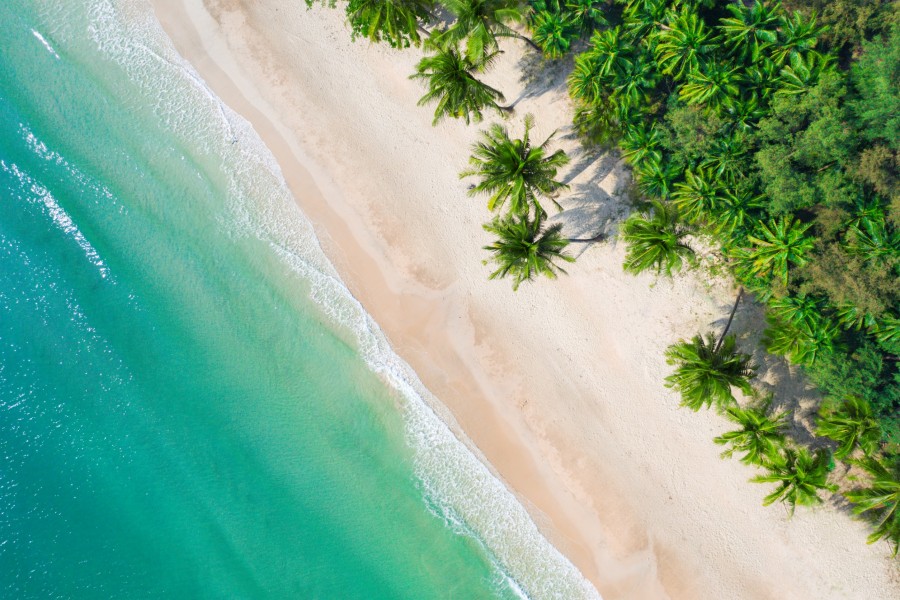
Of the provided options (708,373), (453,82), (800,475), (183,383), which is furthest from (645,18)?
(183,383)

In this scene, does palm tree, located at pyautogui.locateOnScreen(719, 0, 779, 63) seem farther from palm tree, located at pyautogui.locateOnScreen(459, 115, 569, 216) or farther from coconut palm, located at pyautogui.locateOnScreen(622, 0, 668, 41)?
palm tree, located at pyautogui.locateOnScreen(459, 115, 569, 216)

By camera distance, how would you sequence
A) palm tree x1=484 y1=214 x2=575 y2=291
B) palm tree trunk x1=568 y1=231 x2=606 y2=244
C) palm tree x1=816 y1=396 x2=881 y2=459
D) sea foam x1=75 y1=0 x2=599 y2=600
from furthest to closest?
palm tree trunk x1=568 y1=231 x2=606 y2=244
sea foam x1=75 y1=0 x2=599 y2=600
palm tree x1=484 y1=214 x2=575 y2=291
palm tree x1=816 y1=396 x2=881 y2=459

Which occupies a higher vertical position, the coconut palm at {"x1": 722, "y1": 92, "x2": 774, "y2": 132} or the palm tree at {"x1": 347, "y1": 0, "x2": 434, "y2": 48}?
the palm tree at {"x1": 347, "y1": 0, "x2": 434, "y2": 48}

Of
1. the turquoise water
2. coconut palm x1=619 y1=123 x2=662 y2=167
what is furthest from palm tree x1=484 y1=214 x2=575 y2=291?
the turquoise water

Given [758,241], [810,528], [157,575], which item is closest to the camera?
[758,241]

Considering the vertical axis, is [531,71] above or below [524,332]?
above

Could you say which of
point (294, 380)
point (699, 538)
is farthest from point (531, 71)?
point (699, 538)

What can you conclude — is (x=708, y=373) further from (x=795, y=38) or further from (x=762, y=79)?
(x=795, y=38)

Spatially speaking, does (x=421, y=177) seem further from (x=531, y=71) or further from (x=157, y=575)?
(x=157, y=575)
